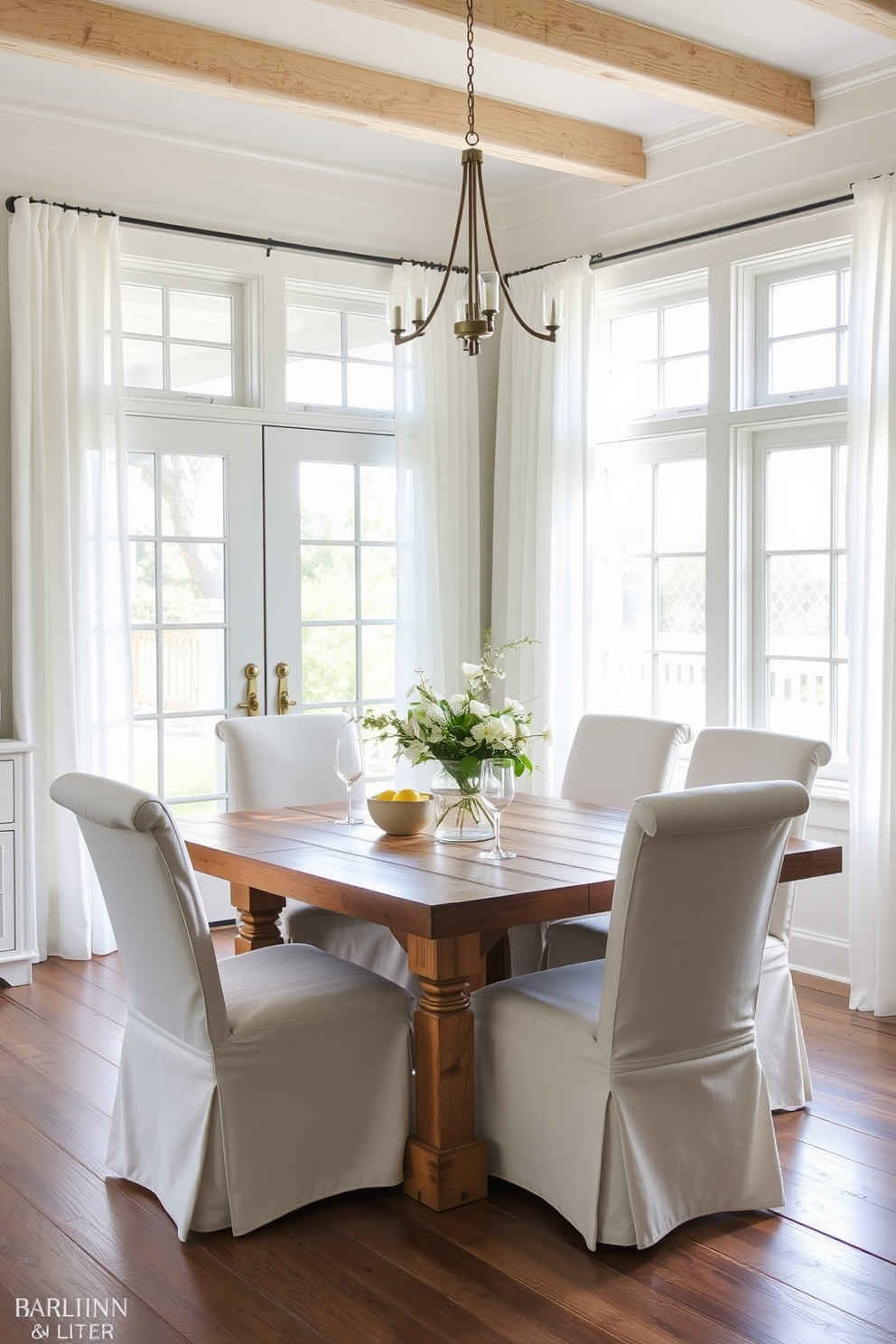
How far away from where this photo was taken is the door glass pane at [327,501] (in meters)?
5.58

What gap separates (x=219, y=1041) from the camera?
263 centimetres

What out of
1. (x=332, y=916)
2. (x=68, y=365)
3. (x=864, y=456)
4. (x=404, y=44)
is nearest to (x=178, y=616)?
(x=68, y=365)

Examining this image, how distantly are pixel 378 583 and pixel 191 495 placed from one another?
95cm

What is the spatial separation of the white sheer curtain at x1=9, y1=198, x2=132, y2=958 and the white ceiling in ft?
1.42

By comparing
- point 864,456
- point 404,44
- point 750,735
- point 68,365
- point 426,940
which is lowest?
point 426,940

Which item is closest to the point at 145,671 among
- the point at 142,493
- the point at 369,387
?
the point at 142,493

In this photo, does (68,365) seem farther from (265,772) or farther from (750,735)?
(750,735)

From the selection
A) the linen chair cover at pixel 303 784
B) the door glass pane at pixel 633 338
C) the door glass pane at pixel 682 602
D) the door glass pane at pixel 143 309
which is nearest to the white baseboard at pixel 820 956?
A: the door glass pane at pixel 682 602

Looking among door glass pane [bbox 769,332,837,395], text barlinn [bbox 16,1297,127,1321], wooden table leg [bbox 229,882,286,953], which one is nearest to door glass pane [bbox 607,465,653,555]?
door glass pane [bbox 769,332,837,395]

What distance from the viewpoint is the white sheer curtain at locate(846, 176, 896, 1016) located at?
426cm

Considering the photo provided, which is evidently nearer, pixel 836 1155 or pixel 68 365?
pixel 836 1155

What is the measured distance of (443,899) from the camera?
262 cm

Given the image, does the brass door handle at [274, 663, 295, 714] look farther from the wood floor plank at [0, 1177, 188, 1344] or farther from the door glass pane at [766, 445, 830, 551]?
the wood floor plank at [0, 1177, 188, 1344]

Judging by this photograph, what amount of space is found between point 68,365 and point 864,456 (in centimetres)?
285
